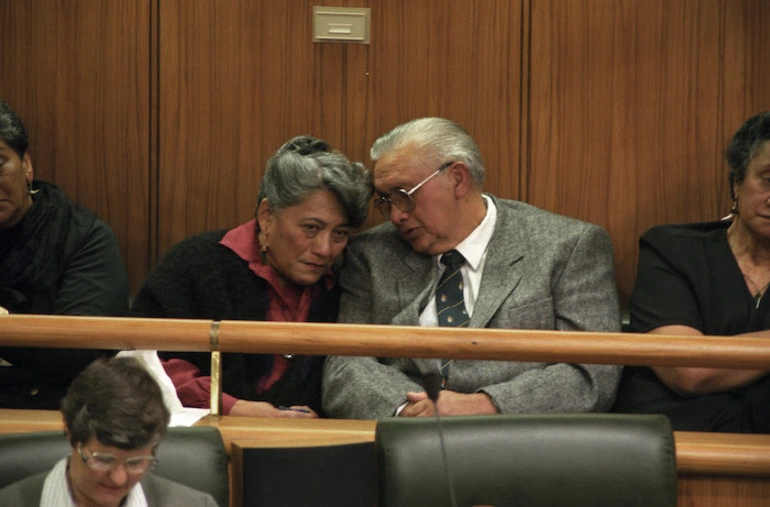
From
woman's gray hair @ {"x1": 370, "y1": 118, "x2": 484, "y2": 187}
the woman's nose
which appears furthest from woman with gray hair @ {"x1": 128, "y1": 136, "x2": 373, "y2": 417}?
woman's gray hair @ {"x1": 370, "y1": 118, "x2": 484, "y2": 187}

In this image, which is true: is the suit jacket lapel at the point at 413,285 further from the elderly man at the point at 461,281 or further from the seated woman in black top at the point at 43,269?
the seated woman in black top at the point at 43,269

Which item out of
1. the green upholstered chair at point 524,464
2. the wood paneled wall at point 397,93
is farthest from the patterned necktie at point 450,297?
the green upholstered chair at point 524,464

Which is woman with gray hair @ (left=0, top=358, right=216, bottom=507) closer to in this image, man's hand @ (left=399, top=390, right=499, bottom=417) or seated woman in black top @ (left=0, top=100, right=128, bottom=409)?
man's hand @ (left=399, top=390, right=499, bottom=417)

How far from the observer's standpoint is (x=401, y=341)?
2.08 m

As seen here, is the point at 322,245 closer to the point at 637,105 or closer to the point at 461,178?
the point at 461,178

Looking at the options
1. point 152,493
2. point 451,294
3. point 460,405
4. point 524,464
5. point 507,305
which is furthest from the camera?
point 451,294

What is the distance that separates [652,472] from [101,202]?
6.32ft

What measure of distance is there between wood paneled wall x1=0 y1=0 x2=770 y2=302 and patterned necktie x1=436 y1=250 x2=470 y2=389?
0.51 meters

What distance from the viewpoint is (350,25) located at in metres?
3.14

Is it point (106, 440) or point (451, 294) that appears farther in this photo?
point (451, 294)

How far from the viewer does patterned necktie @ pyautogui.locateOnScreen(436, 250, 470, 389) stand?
2688mm

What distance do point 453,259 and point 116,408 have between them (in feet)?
4.29

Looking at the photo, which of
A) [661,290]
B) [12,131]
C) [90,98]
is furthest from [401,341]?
[90,98]

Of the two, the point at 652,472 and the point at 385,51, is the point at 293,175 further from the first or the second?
the point at 652,472
